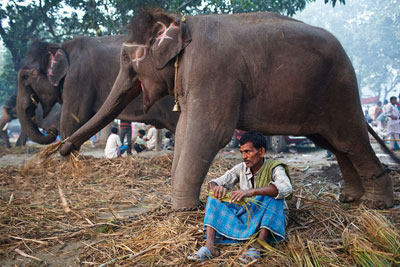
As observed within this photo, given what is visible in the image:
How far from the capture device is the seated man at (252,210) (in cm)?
237

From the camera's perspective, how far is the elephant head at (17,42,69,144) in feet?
21.5

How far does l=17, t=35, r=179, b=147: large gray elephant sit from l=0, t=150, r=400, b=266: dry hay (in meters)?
1.77

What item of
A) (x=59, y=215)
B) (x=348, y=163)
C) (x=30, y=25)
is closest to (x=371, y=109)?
(x=30, y=25)

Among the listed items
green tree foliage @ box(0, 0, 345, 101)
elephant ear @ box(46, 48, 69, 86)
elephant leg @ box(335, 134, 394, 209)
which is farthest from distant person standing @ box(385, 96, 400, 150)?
elephant ear @ box(46, 48, 69, 86)

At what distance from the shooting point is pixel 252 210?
2496 millimetres

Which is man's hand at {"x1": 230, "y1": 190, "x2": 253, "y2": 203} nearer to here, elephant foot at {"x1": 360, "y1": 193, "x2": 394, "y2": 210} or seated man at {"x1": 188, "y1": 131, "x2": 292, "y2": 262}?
seated man at {"x1": 188, "y1": 131, "x2": 292, "y2": 262}

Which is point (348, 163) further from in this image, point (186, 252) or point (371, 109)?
point (371, 109)

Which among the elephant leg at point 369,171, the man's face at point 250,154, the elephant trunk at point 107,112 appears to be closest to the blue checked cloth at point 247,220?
the man's face at point 250,154

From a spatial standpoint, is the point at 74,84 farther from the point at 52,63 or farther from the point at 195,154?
the point at 195,154

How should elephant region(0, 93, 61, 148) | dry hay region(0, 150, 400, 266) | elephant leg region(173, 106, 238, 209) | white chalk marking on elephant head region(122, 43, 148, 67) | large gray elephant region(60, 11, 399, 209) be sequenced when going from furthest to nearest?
1. elephant region(0, 93, 61, 148)
2. white chalk marking on elephant head region(122, 43, 148, 67)
3. large gray elephant region(60, 11, 399, 209)
4. elephant leg region(173, 106, 238, 209)
5. dry hay region(0, 150, 400, 266)

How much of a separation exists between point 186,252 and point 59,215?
1.76m

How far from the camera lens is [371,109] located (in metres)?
29.0

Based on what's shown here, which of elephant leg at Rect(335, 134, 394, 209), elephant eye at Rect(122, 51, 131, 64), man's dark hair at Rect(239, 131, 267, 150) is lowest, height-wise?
elephant leg at Rect(335, 134, 394, 209)

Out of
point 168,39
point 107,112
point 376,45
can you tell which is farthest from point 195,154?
point 376,45
